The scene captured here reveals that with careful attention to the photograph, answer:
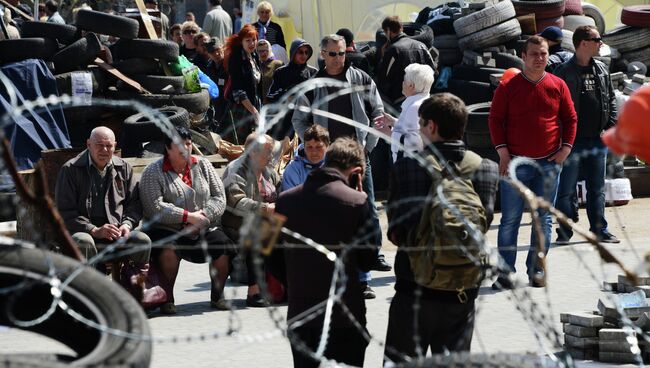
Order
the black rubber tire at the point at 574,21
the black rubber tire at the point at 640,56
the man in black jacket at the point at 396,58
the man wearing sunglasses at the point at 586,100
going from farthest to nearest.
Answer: the black rubber tire at the point at 574,21
the black rubber tire at the point at 640,56
the man in black jacket at the point at 396,58
the man wearing sunglasses at the point at 586,100

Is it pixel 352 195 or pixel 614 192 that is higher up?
pixel 352 195

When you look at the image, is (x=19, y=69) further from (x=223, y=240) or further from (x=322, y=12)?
(x=322, y=12)

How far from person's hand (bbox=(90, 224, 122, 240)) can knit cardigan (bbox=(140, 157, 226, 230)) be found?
30 centimetres

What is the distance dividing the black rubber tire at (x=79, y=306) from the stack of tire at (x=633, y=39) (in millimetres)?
13447

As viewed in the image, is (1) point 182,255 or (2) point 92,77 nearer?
(1) point 182,255

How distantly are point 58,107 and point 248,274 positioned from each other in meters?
4.38

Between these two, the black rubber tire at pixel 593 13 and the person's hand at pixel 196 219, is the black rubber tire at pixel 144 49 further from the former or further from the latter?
the black rubber tire at pixel 593 13

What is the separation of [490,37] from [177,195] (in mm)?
7381

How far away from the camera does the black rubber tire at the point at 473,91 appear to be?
46.7 ft

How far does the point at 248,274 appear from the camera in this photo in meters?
9.28

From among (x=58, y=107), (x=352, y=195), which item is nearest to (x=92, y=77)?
(x=58, y=107)

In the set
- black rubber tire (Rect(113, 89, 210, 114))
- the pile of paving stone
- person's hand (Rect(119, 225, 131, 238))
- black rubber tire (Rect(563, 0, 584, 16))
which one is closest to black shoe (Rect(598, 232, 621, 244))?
the pile of paving stone

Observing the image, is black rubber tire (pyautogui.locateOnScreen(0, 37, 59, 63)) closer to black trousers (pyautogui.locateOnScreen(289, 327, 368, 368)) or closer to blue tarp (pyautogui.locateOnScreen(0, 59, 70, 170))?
blue tarp (pyautogui.locateOnScreen(0, 59, 70, 170))

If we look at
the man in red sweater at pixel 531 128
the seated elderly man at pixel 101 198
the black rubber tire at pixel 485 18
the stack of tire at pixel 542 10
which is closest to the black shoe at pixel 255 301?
the seated elderly man at pixel 101 198
